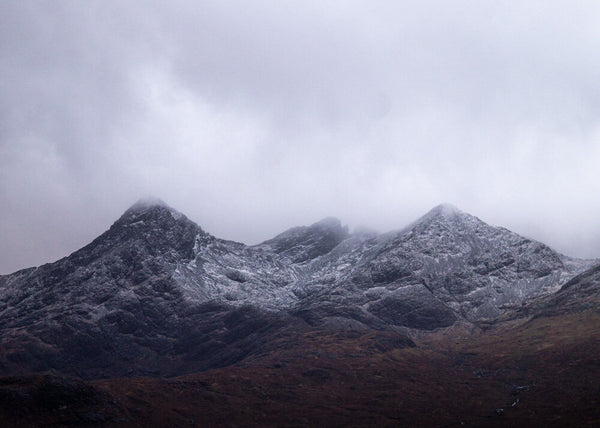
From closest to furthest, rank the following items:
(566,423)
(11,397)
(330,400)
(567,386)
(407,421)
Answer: (566,423) → (11,397) → (407,421) → (567,386) → (330,400)

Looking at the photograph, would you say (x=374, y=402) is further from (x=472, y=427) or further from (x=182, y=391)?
(x=182, y=391)

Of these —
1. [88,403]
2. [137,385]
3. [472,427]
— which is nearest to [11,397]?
[88,403]

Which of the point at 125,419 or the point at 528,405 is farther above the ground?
the point at 125,419

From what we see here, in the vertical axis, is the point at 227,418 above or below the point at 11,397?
below

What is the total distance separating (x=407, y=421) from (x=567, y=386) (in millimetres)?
61317

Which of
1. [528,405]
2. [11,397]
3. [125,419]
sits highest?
[11,397]

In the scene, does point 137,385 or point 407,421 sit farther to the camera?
point 137,385

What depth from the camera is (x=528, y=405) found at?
169750mm

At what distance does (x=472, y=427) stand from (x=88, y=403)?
105112mm

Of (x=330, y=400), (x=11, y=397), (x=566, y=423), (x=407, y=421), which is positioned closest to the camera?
(x=566, y=423)

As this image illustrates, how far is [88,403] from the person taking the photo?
155875 mm

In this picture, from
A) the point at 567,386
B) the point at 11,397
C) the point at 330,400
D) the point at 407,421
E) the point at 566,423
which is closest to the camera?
the point at 566,423

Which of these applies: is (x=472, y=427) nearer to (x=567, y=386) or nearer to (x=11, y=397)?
(x=567, y=386)

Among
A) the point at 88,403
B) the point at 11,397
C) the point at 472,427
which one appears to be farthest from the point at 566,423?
the point at 11,397
